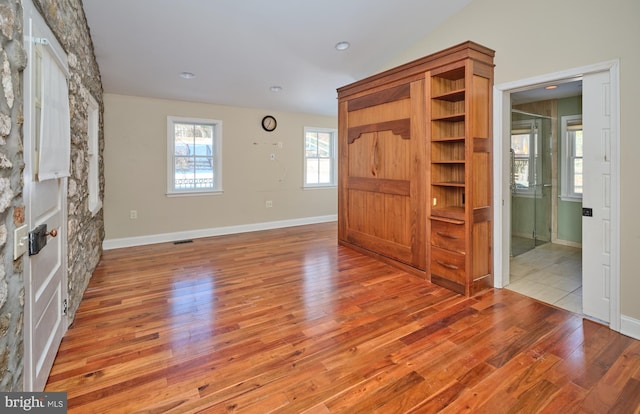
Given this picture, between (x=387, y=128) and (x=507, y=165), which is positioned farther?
(x=387, y=128)

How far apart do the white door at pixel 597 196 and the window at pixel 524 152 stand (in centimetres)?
257

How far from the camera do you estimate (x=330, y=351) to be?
2.19 meters

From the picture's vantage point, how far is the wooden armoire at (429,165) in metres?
3.12

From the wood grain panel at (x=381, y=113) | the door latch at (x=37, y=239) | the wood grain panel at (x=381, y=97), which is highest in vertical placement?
the wood grain panel at (x=381, y=97)

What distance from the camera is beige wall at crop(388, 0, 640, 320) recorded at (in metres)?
2.35

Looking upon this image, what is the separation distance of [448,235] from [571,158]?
10.7 feet

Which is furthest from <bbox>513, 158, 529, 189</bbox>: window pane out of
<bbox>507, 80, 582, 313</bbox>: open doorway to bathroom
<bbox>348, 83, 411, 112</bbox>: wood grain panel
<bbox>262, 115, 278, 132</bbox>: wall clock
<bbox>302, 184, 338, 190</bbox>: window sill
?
<bbox>262, 115, 278, 132</bbox>: wall clock

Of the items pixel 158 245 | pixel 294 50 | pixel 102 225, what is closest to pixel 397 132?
pixel 294 50

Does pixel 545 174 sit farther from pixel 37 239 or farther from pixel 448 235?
pixel 37 239

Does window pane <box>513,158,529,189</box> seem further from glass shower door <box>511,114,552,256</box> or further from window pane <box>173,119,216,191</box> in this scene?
window pane <box>173,119,216,191</box>

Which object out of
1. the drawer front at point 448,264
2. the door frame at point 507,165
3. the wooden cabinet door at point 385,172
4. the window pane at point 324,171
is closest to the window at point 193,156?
the window pane at point 324,171

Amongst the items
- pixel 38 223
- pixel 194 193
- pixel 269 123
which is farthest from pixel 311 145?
pixel 38 223

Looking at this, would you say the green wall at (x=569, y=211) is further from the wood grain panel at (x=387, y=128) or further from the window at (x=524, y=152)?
the wood grain panel at (x=387, y=128)

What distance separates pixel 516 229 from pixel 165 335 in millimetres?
5354
